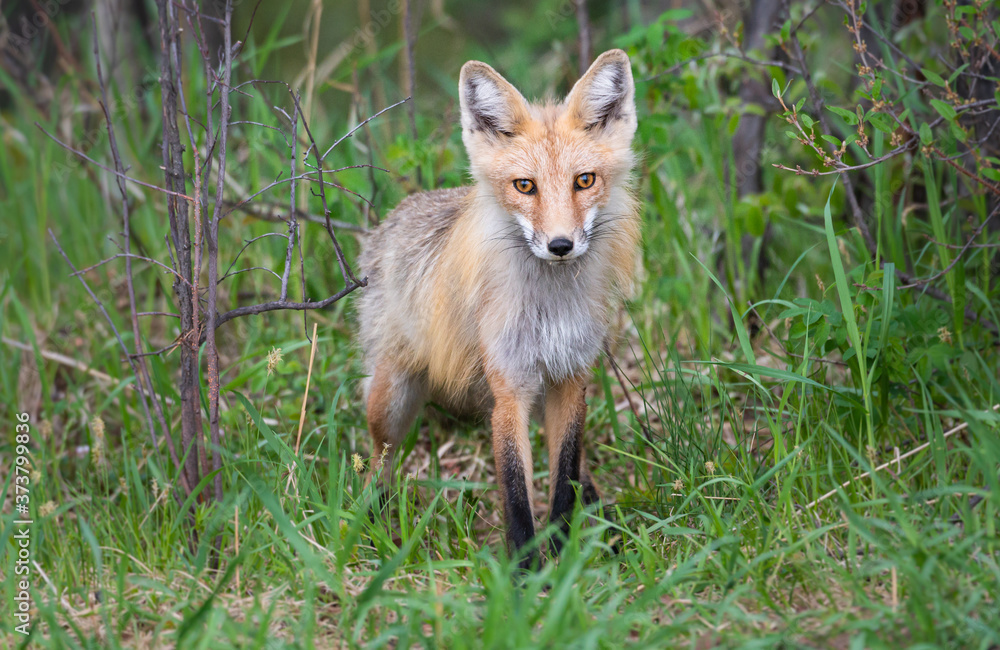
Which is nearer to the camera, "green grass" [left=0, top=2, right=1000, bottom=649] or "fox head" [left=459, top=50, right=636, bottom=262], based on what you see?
"green grass" [left=0, top=2, right=1000, bottom=649]

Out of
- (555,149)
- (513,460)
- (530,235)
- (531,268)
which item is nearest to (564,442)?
(513,460)

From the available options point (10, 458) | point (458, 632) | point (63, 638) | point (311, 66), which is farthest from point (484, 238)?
point (10, 458)

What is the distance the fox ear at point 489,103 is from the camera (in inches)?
134

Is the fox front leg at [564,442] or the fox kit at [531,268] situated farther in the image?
the fox front leg at [564,442]

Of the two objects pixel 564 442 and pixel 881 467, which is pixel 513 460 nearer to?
pixel 564 442

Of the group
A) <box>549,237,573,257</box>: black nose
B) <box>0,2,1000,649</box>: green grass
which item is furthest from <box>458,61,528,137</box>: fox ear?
<box>0,2,1000,649</box>: green grass

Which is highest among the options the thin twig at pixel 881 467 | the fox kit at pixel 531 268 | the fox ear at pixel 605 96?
the fox ear at pixel 605 96

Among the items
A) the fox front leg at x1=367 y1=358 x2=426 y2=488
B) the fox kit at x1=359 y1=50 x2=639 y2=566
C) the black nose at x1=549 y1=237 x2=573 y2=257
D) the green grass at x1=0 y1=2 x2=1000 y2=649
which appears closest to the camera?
the green grass at x1=0 y1=2 x2=1000 y2=649

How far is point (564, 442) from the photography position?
11.6ft

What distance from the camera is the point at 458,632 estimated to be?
228 cm

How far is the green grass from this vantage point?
7.59 ft

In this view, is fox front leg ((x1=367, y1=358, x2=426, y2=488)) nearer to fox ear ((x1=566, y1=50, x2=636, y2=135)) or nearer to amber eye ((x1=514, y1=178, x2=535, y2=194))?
amber eye ((x1=514, y1=178, x2=535, y2=194))

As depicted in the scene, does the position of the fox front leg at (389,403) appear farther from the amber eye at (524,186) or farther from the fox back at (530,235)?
the amber eye at (524,186)

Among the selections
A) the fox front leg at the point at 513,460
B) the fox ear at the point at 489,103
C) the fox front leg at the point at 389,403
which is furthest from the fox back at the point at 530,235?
the fox front leg at the point at 389,403
